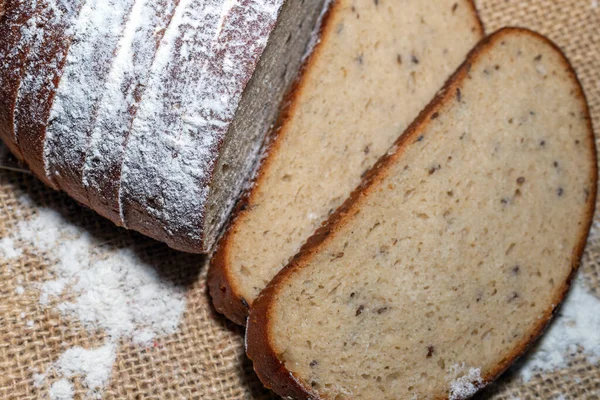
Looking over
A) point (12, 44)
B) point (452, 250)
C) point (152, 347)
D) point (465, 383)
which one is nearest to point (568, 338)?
point (465, 383)

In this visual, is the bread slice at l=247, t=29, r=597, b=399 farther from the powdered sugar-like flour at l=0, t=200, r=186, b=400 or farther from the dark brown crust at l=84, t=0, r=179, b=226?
the dark brown crust at l=84, t=0, r=179, b=226

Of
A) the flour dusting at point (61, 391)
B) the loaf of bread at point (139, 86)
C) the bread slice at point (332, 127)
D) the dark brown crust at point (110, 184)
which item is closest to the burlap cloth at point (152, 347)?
the flour dusting at point (61, 391)

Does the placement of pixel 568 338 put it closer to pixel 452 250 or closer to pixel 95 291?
pixel 452 250

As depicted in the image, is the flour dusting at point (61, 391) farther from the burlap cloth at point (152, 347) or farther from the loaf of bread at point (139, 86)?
the loaf of bread at point (139, 86)

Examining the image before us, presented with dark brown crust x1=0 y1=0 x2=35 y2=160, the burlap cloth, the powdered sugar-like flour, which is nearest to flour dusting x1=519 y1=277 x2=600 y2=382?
the burlap cloth

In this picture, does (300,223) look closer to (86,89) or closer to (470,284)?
(470,284)

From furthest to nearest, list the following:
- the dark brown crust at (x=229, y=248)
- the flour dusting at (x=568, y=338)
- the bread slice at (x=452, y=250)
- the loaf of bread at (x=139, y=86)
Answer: the flour dusting at (x=568, y=338), the dark brown crust at (x=229, y=248), the bread slice at (x=452, y=250), the loaf of bread at (x=139, y=86)
